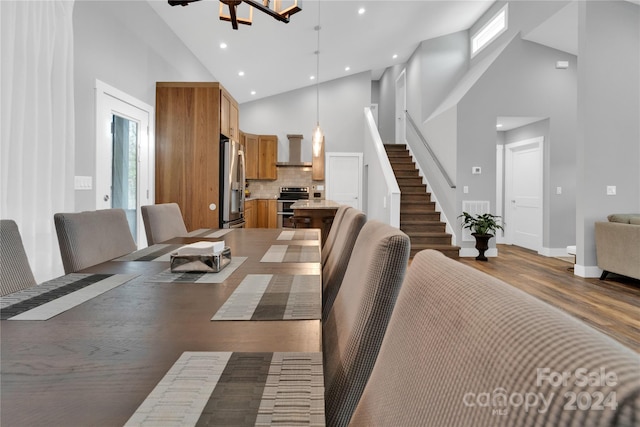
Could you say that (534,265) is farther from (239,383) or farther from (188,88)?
(239,383)

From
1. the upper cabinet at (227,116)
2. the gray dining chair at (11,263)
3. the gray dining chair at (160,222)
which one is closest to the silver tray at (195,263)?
the gray dining chair at (11,263)

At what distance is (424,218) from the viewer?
6.82 metres

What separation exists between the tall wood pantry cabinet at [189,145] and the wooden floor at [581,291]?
3805 millimetres

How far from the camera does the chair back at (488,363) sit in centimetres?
21

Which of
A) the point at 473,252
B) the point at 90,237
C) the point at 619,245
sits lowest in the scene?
the point at 473,252

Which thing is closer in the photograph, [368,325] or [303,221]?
[368,325]

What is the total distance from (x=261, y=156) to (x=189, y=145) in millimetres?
3962

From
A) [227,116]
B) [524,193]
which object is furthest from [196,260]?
[524,193]

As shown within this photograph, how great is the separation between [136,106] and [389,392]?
13.6 feet

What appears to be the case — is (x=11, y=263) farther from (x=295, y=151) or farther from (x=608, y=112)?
(x=295, y=151)

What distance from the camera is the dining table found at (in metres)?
0.49

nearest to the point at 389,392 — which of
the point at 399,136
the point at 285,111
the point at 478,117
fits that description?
the point at 478,117

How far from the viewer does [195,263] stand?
4.43ft

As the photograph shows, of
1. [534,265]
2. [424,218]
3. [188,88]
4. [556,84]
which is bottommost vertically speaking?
[534,265]
